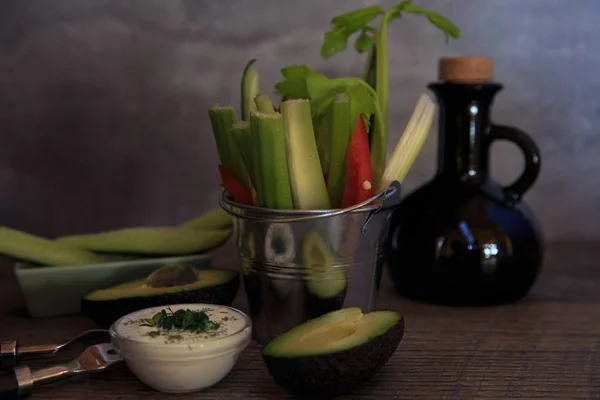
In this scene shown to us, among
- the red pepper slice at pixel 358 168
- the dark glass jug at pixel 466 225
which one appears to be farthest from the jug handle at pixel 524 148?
the red pepper slice at pixel 358 168

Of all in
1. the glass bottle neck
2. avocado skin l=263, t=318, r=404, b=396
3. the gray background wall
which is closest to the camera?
avocado skin l=263, t=318, r=404, b=396

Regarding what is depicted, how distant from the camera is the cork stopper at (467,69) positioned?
0.95 meters

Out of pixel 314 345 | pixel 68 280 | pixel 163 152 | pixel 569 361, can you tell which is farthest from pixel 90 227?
pixel 569 361

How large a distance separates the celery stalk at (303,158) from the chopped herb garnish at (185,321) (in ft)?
0.53

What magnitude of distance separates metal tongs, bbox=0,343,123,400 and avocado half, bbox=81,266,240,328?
89mm

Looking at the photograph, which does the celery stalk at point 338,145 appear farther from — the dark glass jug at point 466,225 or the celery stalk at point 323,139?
the dark glass jug at point 466,225

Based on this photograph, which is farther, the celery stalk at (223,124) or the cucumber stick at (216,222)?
the cucumber stick at (216,222)

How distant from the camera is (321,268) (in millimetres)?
783

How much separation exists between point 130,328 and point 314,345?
0.60 ft

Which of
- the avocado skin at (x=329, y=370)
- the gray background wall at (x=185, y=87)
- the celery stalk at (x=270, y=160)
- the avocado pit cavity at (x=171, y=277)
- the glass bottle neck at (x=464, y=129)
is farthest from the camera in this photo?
the gray background wall at (x=185, y=87)

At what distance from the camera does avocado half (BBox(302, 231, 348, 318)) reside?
772 millimetres

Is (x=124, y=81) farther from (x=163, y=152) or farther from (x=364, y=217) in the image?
(x=364, y=217)

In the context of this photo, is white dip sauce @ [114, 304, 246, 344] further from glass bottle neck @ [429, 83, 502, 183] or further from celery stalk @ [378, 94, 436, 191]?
glass bottle neck @ [429, 83, 502, 183]

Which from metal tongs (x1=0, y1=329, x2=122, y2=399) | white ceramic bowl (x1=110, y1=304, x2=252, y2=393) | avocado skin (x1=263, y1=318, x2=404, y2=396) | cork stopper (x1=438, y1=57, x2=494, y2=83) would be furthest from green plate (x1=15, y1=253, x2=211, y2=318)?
cork stopper (x1=438, y1=57, x2=494, y2=83)
